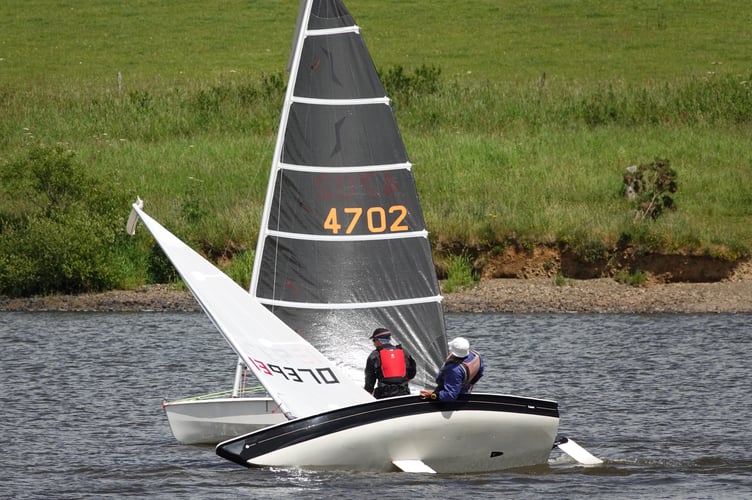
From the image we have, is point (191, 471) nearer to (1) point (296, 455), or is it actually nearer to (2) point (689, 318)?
(1) point (296, 455)

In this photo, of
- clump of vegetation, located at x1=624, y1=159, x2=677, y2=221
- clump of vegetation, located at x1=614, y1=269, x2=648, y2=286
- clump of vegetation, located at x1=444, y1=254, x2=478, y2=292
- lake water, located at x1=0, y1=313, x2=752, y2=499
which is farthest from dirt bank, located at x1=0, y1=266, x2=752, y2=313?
clump of vegetation, located at x1=624, y1=159, x2=677, y2=221

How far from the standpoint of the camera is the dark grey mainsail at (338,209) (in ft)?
75.0

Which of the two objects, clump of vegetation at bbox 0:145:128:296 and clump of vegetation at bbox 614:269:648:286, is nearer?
clump of vegetation at bbox 614:269:648:286

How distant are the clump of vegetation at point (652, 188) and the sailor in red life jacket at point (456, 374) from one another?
2393 centimetres

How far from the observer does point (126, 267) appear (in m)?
44.7

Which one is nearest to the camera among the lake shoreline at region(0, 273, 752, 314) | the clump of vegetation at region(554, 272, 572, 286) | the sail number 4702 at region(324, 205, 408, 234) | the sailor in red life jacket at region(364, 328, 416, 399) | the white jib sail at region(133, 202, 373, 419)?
the white jib sail at region(133, 202, 373, 419)

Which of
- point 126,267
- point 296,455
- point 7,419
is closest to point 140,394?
point 7,419

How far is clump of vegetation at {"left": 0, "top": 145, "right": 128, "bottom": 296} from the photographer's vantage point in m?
42.8

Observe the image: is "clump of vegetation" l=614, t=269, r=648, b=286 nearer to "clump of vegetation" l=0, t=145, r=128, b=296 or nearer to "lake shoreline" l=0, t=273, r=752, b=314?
"lake shoreline" l=0, t=273, r=752, b=314

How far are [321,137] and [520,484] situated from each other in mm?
6544

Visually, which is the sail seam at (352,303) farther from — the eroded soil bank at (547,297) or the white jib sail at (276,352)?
the eroded soil bank at (547,297)

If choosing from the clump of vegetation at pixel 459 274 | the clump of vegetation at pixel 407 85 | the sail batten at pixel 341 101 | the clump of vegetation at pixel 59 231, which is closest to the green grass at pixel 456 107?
the clump of vegetation at pixel 407 85

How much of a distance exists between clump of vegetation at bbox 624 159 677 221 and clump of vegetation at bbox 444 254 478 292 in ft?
18.4

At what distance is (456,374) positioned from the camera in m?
20.6
